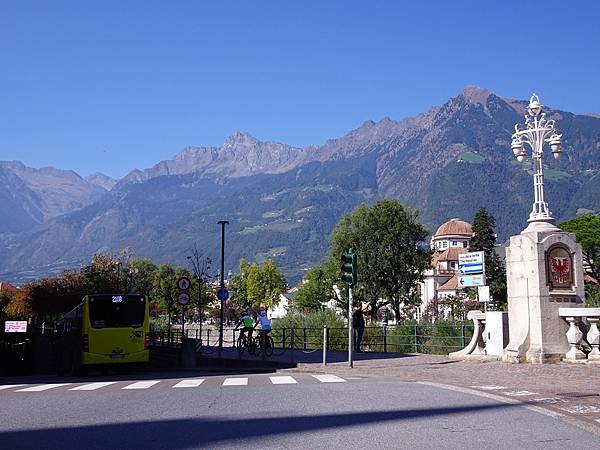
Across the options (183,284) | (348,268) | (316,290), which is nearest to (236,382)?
(348,268)

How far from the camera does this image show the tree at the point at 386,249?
69438mm

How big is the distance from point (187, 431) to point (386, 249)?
60.9 m

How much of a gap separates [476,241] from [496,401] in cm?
6982

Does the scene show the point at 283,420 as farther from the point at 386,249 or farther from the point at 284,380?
the point at 386,249

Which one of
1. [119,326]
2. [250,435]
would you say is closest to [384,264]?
[119,326]

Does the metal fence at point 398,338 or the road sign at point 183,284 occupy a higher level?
the road sign at point 183,284

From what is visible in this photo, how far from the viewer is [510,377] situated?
1627cm

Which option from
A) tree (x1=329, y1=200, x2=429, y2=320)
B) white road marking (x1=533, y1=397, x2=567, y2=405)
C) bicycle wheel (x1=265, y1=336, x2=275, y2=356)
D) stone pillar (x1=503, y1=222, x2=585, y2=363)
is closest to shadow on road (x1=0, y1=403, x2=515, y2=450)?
white road marking (x1=533, y1=397, x2=567, y2=405)

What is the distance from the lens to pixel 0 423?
10430mm

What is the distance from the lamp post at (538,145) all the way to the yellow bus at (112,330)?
1360 cm

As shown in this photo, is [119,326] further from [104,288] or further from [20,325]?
[104,288]

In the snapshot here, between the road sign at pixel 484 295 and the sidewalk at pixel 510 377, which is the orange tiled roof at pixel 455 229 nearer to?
the road sign at pixel 484 295

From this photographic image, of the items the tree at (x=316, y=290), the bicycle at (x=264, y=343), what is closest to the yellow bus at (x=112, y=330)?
the bicycle at (x=264, y=343)

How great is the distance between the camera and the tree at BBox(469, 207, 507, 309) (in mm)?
73875
